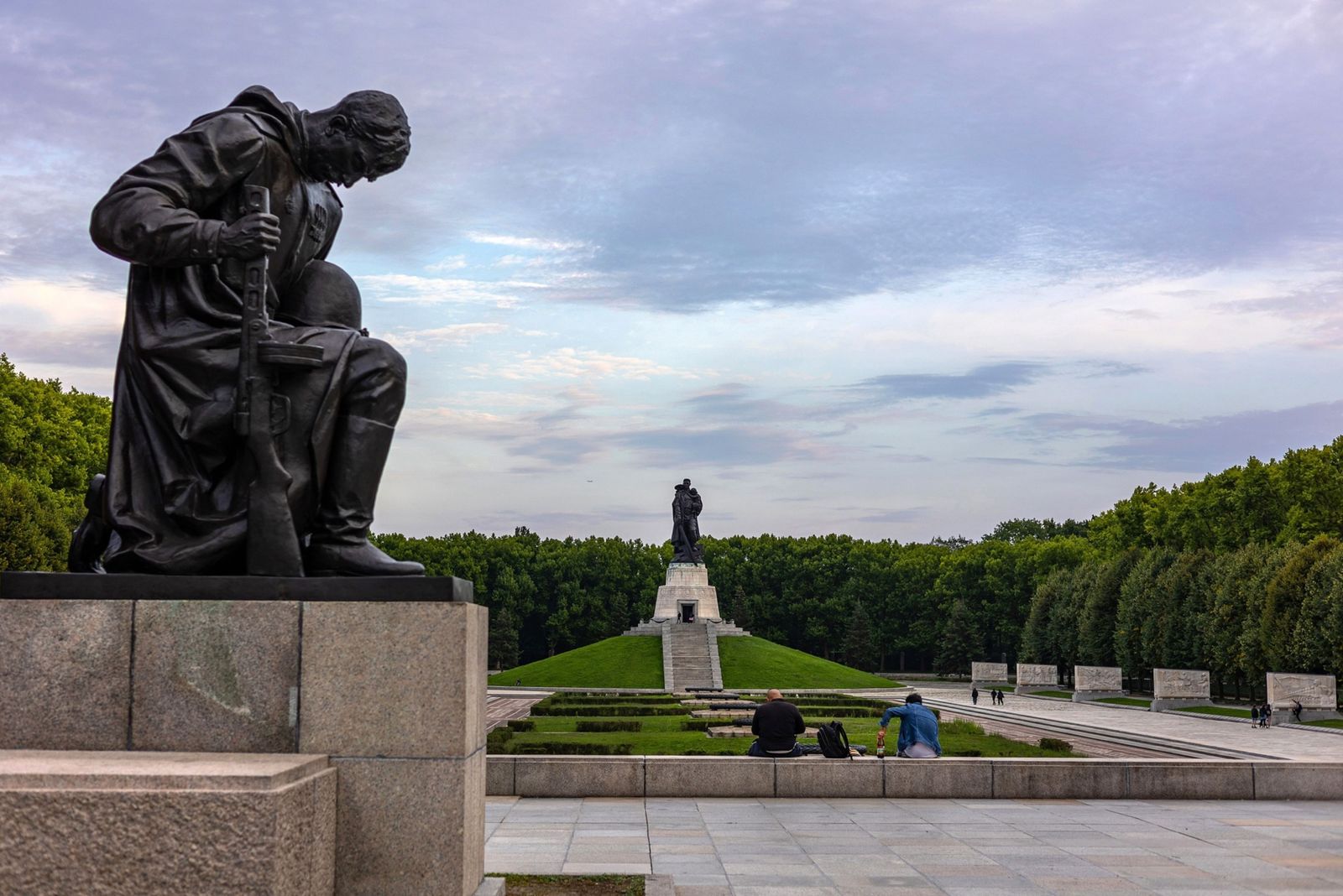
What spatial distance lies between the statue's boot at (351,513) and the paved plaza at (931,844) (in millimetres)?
3785

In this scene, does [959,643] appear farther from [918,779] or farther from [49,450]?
[918,779]

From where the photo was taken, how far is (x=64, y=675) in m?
4.75

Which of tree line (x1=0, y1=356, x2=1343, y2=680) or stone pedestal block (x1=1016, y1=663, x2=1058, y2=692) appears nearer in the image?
tree line (x1=0, y1=356, x2=1343, y2=680)

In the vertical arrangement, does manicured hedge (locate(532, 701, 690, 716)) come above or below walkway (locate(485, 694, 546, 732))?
above

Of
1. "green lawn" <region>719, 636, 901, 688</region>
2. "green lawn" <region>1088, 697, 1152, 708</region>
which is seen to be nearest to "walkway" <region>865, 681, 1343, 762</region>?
"green lawn" <region>1088, 697, 1152, 708</region>

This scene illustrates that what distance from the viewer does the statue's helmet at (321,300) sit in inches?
223

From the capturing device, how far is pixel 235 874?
12.7 feet

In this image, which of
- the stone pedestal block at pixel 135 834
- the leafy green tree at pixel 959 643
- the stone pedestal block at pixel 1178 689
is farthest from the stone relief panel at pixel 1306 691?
the leafy green tree at pixel 959 643

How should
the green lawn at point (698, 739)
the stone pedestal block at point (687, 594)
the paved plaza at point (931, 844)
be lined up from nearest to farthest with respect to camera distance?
1. the paved plaza at point (931, 844)
2. the green lawn at point (698, 739)
3. the stone pedestal block at point (687, 594)

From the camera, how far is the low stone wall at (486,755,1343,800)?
13.7 m

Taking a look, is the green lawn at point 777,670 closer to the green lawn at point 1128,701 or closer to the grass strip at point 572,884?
the green lawn at point 1128,701

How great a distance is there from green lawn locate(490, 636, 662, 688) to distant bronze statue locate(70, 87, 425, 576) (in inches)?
1769

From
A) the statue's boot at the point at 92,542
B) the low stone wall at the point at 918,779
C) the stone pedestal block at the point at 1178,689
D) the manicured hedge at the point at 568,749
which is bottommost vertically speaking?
the stone pedestal block at the point at 1178,689

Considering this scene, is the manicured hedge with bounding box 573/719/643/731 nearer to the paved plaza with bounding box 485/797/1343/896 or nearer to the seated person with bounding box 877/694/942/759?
the seated person with bounding box 877/694/942/759
